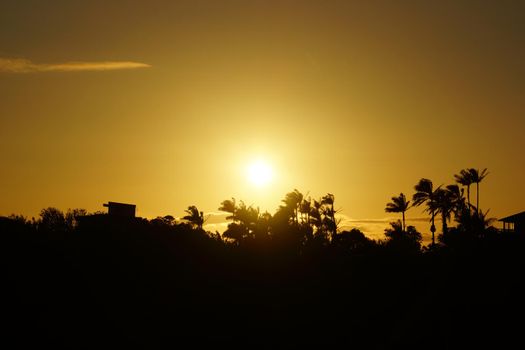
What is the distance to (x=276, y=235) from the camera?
1806 inches

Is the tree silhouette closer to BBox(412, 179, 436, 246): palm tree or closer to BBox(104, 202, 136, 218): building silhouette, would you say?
BBox(412, 179, 436, 246): palm tree

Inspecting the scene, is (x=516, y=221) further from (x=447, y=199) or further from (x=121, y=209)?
(x=121, y=209)

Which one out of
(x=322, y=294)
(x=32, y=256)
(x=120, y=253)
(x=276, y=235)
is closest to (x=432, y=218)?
(x=276, y=235)

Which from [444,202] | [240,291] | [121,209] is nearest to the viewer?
[240,291]

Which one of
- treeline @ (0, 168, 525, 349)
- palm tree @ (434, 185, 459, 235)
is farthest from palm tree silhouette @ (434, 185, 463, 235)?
treeline @ (0, 168, 525, 349)

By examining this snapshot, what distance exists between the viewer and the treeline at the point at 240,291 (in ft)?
93.7

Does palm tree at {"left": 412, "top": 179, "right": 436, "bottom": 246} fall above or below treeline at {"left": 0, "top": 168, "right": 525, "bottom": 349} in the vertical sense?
above

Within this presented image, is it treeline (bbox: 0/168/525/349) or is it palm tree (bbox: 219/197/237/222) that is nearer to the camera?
treeline (bbox: 0/168/525/349)

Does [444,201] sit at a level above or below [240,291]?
above

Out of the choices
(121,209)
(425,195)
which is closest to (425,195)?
(425,195)

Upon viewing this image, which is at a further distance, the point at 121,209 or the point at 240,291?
the point at 121,209

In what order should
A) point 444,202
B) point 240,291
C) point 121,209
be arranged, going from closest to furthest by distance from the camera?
point 240,291, point 121,209, point 444,202

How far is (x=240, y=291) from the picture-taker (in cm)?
3491

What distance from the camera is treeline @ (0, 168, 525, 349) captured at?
2855 cm
